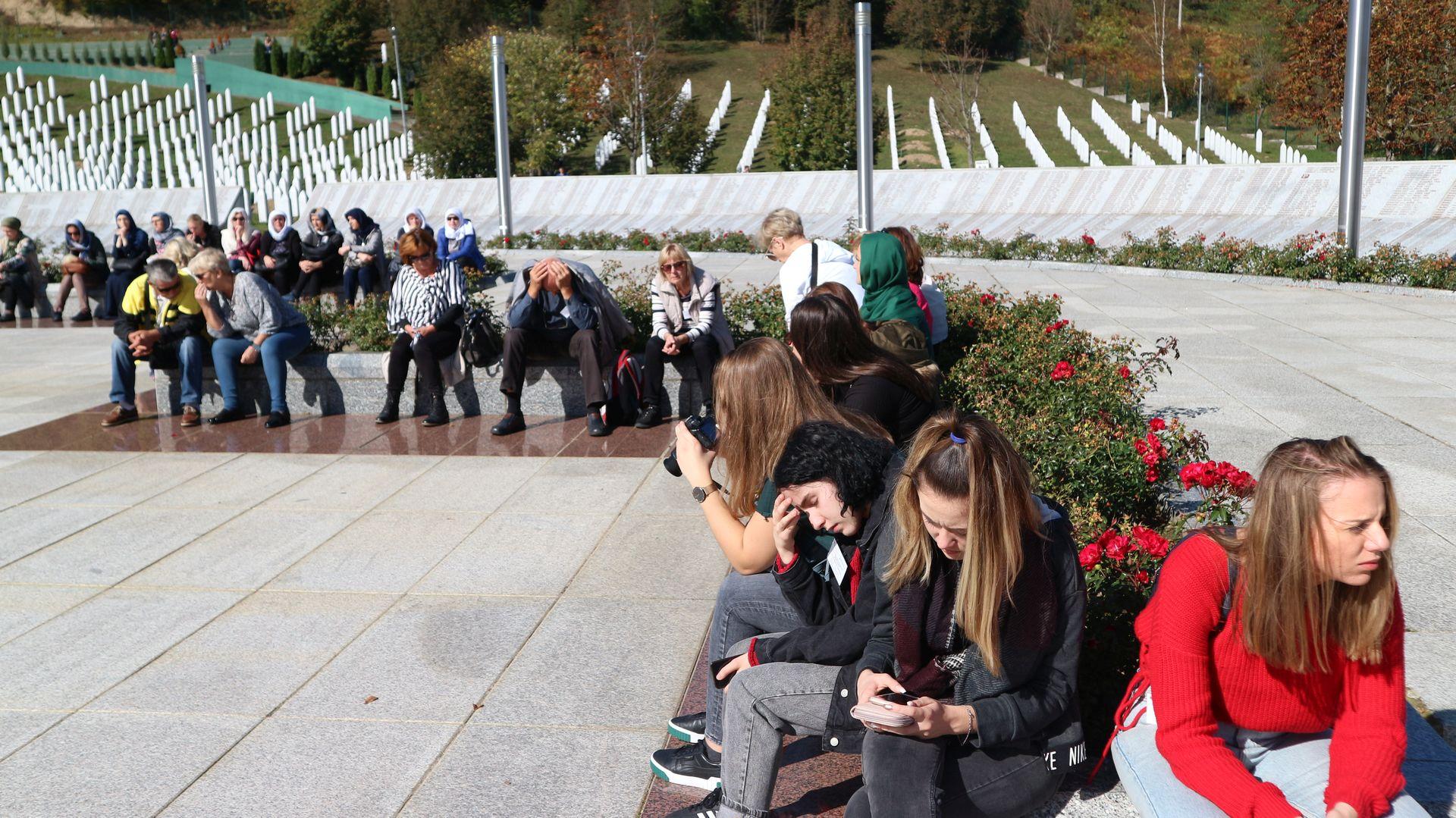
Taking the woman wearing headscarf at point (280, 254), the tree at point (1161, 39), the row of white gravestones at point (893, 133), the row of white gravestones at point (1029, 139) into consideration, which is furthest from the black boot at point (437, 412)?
the tree at point (1161, 39)

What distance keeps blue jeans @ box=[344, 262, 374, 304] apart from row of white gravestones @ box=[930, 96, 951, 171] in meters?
31.4

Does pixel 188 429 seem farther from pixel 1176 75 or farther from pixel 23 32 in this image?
pixel 23 32

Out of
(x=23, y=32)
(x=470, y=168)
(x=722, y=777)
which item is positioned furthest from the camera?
(x=23, y=32)

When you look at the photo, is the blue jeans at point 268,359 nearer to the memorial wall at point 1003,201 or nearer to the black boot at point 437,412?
the black boot at point 437,412

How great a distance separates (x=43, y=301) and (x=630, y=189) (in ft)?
35.5

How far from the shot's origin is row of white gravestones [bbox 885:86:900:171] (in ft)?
148

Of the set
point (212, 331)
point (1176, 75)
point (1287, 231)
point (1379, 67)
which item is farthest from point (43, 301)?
point (1176, 75)

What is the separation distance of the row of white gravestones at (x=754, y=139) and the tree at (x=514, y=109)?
675cm

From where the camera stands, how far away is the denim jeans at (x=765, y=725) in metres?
2.89

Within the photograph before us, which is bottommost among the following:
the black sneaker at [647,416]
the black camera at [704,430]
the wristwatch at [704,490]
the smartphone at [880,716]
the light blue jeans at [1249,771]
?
the black sneaker at [647,416]

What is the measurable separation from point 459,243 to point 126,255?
4.44 meters

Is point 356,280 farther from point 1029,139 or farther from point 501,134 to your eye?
point 1029,139

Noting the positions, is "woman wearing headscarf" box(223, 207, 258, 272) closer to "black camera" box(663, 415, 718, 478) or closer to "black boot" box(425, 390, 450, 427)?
"black boot" box(425, 390, 450, 427)

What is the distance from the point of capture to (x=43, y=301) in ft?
52.5
